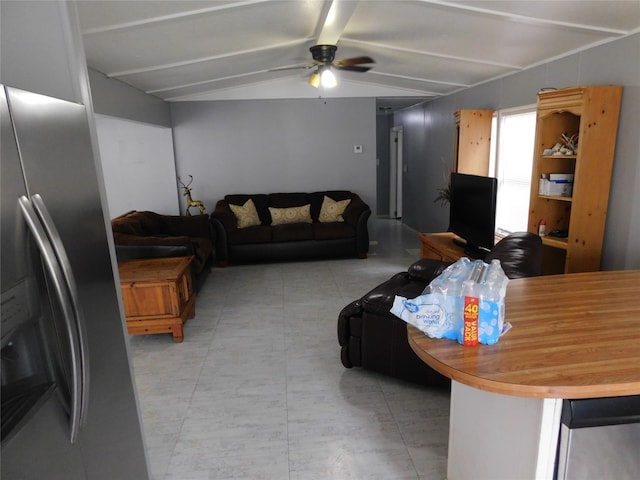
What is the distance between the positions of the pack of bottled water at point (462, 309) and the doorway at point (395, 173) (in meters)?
7.60

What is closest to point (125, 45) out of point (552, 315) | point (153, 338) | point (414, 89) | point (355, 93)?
point (153, 338)

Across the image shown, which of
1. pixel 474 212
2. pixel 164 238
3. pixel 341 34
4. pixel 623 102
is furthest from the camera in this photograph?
pixel 164 238

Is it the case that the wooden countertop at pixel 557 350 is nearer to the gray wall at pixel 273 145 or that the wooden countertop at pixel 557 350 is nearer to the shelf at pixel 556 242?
the shelf at pixel 556 242

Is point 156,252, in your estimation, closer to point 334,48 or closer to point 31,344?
point 334,48

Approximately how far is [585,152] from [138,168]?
18.0ft

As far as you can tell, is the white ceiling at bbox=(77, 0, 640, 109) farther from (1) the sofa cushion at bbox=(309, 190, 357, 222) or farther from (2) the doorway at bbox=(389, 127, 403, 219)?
(2) the doorway at bbox=(389, 127, 403, 219)

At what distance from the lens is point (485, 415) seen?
5.02ft

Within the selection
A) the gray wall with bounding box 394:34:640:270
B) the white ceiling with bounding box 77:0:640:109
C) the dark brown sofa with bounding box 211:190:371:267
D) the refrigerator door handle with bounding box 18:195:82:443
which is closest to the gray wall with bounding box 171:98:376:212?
the dark brown sofa with bounding box 211:190:371:267

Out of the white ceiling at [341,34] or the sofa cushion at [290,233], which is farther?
the sofa cushion at [290,233]

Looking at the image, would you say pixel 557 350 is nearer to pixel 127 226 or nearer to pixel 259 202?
pixel 127 226

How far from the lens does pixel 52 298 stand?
1.15 metres

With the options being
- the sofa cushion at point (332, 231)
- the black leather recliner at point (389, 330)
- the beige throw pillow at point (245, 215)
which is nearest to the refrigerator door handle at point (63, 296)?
the black leather recliner at point (389, 330)

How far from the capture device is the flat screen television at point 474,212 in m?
3.63

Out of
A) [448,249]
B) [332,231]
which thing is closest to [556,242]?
[448,249]
